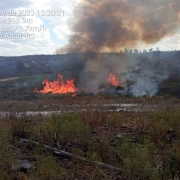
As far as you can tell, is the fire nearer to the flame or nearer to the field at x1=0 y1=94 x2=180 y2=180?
the flame

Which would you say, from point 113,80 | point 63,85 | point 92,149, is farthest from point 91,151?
point 113,80

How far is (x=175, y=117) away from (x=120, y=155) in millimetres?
4027

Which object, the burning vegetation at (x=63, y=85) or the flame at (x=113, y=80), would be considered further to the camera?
the flame at (x=113, y=80)

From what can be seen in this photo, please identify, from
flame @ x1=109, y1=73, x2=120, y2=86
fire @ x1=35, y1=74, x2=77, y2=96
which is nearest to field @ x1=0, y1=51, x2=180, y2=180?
fire @ x1=35, y1=74, x2=77, y2=96

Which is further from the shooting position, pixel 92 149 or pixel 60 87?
pixel 60 87

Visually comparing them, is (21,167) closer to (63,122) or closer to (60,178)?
(60,178)

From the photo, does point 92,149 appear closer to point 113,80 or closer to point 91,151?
point 91,151

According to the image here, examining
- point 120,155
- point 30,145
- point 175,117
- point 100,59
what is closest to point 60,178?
point 120,155

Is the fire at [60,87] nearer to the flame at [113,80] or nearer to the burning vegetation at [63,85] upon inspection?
the burning vegetation at [63,85]

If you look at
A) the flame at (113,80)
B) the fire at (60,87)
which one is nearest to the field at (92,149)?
the fire at (60,87)

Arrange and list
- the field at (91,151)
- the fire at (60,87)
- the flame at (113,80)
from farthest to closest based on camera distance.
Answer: the flame at (113,80), the fire at (60,87), the field at (91,151)

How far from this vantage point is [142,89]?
30.9 meters

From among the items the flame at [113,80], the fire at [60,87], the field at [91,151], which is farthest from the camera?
the flame at [113,80]

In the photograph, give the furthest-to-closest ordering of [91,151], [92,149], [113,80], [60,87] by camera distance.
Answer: [113,80] → [60,87] → [92,149] → [91,151]
